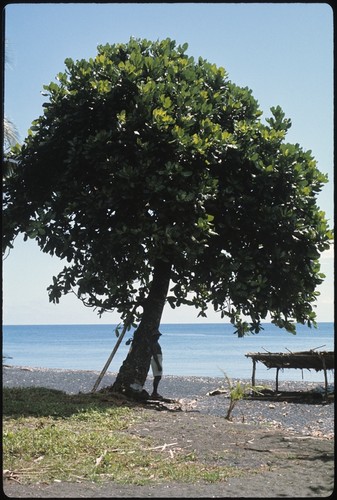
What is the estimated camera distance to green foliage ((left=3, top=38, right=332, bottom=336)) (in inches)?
717

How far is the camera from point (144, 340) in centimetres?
1977

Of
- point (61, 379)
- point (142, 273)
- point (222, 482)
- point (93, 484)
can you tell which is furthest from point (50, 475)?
point (61, 379)

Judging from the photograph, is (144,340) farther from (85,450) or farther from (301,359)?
(85,450)

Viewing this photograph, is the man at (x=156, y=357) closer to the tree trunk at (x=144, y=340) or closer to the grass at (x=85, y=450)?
the tree trunk at (x=144, y=340)

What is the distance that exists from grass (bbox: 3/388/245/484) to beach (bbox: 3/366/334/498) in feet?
1.24

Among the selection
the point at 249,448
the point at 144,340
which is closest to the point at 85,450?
the point at 249,448

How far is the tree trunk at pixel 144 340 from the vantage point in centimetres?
1952

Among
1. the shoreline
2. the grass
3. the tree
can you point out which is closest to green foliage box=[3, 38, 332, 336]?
the tree

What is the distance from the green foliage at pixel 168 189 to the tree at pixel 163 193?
0.13 ft

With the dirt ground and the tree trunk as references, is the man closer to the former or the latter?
the tree trunk

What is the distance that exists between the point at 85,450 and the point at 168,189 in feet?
25.0

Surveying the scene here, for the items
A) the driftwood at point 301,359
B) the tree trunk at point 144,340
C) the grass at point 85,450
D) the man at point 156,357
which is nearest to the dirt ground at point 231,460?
the grass at point 85,450

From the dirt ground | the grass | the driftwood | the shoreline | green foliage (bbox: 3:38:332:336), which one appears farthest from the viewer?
the driftwood

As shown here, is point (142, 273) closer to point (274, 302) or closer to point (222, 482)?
point (274, 302)
